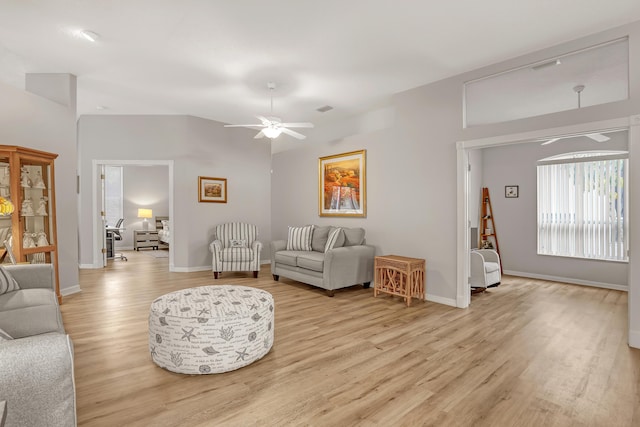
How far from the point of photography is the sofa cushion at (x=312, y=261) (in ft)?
15.8

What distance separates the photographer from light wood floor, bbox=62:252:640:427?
199 centimetres

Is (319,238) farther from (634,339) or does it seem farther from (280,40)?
(634,339)

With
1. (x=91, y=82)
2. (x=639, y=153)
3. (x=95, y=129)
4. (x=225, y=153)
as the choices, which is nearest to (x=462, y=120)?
(x=639, y=153)

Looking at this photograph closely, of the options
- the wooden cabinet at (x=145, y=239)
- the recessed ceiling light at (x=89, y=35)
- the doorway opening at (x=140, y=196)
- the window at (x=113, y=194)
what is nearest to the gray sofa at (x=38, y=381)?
the recessed ceiling light at (x=89, y=35)

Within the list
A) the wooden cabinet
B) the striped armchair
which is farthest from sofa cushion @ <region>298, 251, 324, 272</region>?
the wooden cabinet

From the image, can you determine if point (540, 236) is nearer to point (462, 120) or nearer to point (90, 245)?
point (462, 120)

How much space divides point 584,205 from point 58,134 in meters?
8.03

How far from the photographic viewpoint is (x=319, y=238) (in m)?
5.64

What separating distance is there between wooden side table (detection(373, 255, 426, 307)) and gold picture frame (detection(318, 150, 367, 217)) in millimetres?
1141

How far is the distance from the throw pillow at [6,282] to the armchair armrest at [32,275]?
81mm

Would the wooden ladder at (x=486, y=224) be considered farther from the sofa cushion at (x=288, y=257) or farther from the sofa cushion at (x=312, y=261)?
the sofa cushion at (x=288, y=257)

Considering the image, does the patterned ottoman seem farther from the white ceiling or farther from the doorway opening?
the doorway opening

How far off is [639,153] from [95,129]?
797cm

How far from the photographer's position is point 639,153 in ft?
9.81
